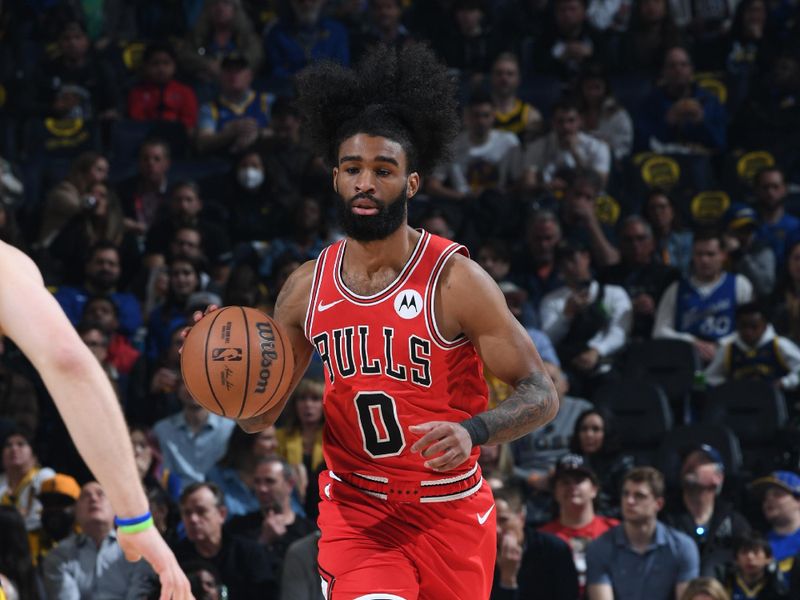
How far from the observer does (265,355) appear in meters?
4.99

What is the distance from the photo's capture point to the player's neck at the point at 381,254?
203 inches

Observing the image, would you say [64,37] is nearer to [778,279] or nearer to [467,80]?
[467,80]

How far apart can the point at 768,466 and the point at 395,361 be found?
5.63m

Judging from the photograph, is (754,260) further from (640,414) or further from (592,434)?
(592,434)

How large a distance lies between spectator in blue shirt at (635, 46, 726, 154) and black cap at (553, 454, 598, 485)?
17.0ft

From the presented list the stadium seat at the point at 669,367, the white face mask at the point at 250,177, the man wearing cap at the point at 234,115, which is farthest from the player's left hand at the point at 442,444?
the man wearing cap at the point at 234,115

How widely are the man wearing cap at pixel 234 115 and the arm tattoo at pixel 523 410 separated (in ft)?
25.8

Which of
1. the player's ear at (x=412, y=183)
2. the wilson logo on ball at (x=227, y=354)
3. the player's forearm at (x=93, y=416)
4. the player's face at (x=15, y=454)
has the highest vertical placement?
the player's ear at (x=412, y=183)

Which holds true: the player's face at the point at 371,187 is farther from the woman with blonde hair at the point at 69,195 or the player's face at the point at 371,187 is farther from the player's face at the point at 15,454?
the woman with blonde hair at the point at 69,195

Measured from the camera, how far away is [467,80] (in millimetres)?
13781

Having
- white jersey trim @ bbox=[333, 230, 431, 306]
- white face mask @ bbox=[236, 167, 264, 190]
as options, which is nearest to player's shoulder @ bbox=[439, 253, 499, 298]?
white jersey trim @ bbox=[333, 230, 431, 306]

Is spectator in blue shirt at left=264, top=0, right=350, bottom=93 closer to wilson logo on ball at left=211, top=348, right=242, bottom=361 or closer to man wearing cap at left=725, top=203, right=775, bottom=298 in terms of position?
man wearing cap at left=725, top=203, right=775, bottom=298

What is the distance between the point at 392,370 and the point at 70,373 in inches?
94.3

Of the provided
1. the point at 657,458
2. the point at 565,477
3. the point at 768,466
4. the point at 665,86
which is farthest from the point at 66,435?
the point at 665,86
